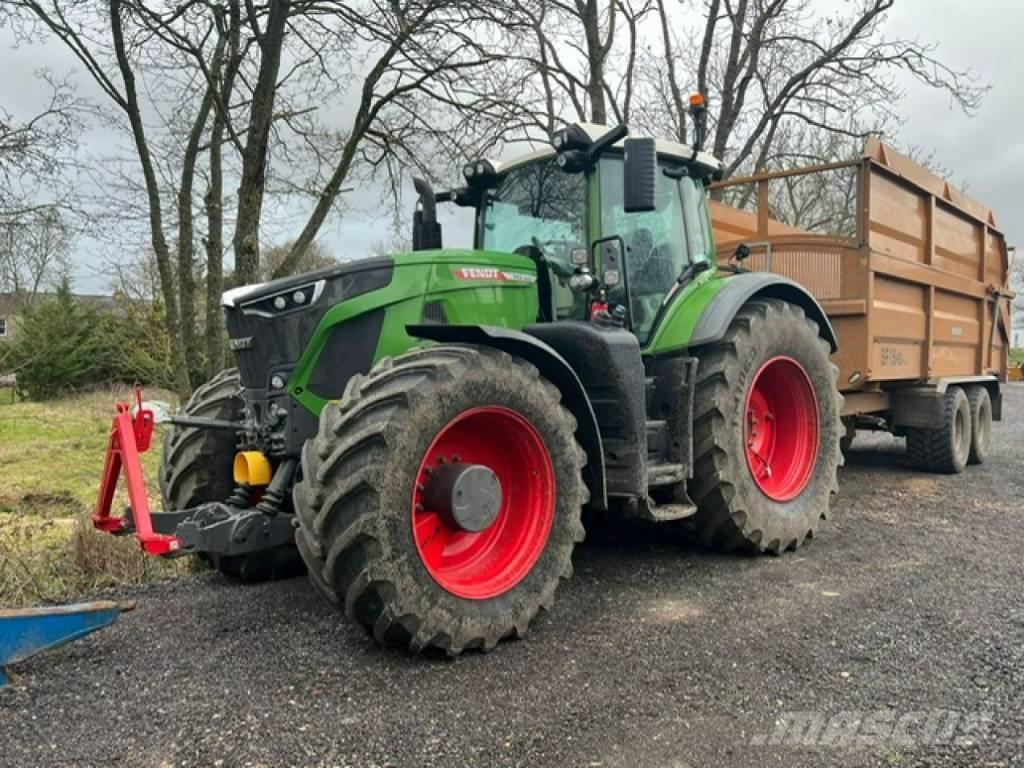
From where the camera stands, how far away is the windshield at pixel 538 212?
4.63 meters

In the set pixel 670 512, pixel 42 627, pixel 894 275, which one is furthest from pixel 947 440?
pixel 42 627

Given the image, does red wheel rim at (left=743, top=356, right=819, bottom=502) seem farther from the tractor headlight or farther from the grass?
the grass

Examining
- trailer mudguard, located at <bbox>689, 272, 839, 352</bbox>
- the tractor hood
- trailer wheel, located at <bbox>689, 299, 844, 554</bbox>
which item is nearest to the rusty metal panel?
trailer mudguard, located at <bbox>689, 272, 839, 352</bbox>

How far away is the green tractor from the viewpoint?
3.15 m

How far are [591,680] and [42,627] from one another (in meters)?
2.09

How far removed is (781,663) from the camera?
129 inches

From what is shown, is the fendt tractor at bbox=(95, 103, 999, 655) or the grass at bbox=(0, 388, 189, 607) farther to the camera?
the grass at bbox=(0, 388, 189, 607)

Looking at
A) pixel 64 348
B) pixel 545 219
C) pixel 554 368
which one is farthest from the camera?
pixel 64 348

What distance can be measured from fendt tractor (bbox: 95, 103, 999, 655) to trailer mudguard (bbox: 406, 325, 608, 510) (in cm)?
1

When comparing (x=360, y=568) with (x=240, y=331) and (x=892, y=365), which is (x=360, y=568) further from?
(x=892, y=365)

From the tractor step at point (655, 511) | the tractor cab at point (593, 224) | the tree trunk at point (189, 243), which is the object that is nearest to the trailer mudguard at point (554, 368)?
the tractor step at point (655, 511)

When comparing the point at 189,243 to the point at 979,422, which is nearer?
the point at 979,422

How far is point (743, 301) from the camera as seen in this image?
4809mm

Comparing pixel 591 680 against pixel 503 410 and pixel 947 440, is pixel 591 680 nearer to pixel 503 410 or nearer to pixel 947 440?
pixel 503 410
